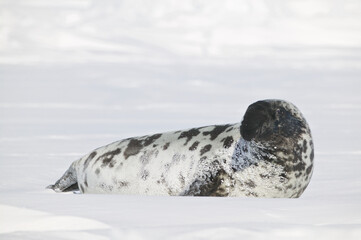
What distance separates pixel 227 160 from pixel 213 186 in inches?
11.0

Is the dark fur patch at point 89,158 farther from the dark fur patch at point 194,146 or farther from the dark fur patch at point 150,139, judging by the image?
the dark fur patch at point 194,146

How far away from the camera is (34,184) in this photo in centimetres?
820

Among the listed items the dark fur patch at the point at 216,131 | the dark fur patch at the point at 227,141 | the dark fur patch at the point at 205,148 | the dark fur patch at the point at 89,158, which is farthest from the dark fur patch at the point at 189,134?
the dark fur patch at the point at 89,158

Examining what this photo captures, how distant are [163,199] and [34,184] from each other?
3.27 metres

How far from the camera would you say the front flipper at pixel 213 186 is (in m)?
6.48

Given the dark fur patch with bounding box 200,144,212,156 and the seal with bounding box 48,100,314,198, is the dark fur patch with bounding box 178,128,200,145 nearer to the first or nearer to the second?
the seal with bounding box 48,100,314,198

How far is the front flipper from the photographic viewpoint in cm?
648

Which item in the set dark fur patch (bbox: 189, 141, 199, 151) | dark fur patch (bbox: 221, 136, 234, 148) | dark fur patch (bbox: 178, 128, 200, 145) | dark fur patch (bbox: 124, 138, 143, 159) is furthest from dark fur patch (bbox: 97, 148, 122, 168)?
dark fur patch (bbox: 221, 136, 234, 148)

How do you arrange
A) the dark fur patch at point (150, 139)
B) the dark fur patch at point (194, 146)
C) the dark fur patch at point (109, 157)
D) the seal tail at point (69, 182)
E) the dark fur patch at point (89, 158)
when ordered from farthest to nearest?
the seal tail at point (69, 182) < the dark fur patch at point (89, 158) < the dark fur patch at point (109, 157) < the dark fur patch at point (150, 139) < the dark fur patch at point (194, 146)

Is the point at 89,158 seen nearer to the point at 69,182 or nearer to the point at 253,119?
the point at 69,182

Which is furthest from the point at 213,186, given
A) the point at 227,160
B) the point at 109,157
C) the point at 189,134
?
the point at 109,157

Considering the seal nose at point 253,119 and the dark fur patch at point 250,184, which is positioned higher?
the seal nose at point 253,119

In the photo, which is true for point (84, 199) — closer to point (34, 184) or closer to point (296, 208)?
point (296, 208)

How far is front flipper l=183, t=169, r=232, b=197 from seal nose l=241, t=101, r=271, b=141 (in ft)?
1.58
